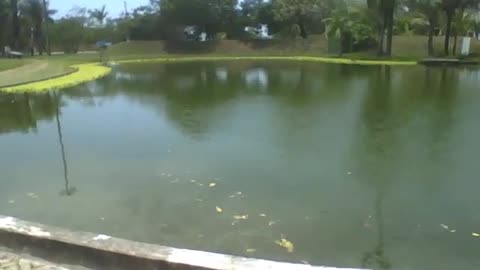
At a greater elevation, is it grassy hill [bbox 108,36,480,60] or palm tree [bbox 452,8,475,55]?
palm tree [bbox 452,8,475,55]

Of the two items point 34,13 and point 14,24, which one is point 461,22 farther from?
point 14,24

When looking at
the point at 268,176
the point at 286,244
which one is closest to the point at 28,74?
the point at 268,176

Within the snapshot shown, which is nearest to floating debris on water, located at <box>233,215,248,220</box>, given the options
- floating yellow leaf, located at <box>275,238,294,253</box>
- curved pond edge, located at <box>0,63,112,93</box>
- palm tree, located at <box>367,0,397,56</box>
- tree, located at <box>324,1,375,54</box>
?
floating yellow leaf, located at <box>275,238,294,253</box>

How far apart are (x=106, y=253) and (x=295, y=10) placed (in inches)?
1636

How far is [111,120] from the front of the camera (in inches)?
446

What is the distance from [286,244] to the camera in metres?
4.45

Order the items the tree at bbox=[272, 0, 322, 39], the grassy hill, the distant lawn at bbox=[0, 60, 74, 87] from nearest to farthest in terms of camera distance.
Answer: the distant lawn at bbox=[0, 60, 74, 87] < the grassy hill < the tree at bbox=[272, 0, 322, 39]

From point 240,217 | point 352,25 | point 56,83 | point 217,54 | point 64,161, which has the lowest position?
point 217,54

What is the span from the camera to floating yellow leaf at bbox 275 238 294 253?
437cm

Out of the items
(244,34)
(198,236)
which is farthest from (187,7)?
(198,236)

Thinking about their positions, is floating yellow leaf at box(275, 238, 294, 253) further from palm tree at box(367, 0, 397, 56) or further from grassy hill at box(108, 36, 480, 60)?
grassy hill at box(108, 36, 480, 60)

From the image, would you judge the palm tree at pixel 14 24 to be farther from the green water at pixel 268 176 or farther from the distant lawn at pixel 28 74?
the green water at pixel 268 176

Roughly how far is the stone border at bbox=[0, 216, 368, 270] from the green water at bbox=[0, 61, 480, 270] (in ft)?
4.23

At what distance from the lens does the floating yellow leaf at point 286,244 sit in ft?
14.3
